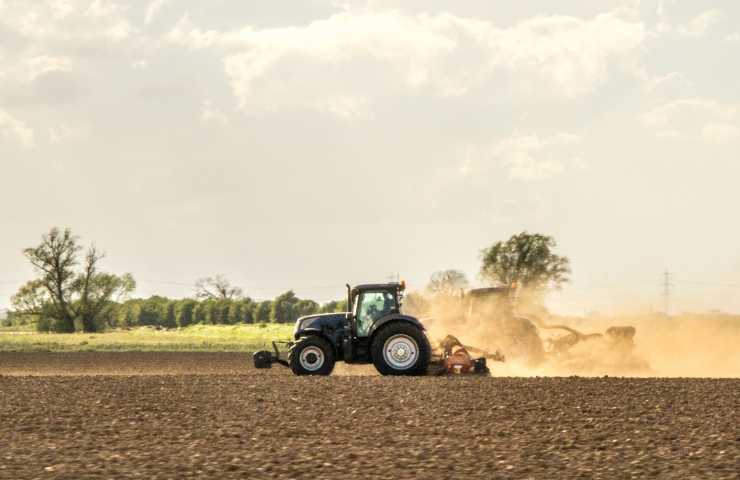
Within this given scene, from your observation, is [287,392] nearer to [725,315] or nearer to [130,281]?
[725,315]

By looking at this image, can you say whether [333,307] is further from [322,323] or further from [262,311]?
[322,323]

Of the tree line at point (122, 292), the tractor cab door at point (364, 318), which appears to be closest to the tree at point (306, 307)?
the tree line at point (122, 292)

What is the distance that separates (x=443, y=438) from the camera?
1608cm

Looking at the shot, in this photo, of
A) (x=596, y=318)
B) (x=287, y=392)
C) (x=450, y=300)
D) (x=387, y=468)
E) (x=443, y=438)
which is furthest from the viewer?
(x=596, y=318)

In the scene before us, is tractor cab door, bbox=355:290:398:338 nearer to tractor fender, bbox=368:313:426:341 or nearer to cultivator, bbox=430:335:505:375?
tractor fender, bbox=368:313:426:341

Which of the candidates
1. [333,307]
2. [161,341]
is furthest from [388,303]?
[333,307]

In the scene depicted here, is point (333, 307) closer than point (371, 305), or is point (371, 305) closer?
point (371, 305)

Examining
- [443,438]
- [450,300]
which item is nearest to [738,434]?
[443,438]

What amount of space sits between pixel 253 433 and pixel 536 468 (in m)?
5.36

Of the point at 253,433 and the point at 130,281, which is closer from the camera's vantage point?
the point at 253,433

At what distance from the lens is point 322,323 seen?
29.1 meters

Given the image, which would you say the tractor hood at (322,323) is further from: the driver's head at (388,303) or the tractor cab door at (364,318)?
the driver's head at (388,303)

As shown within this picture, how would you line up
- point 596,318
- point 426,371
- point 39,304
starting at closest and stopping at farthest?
point 426,371
point 596,318
point 39,304

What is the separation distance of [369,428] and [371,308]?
36.8 feet
